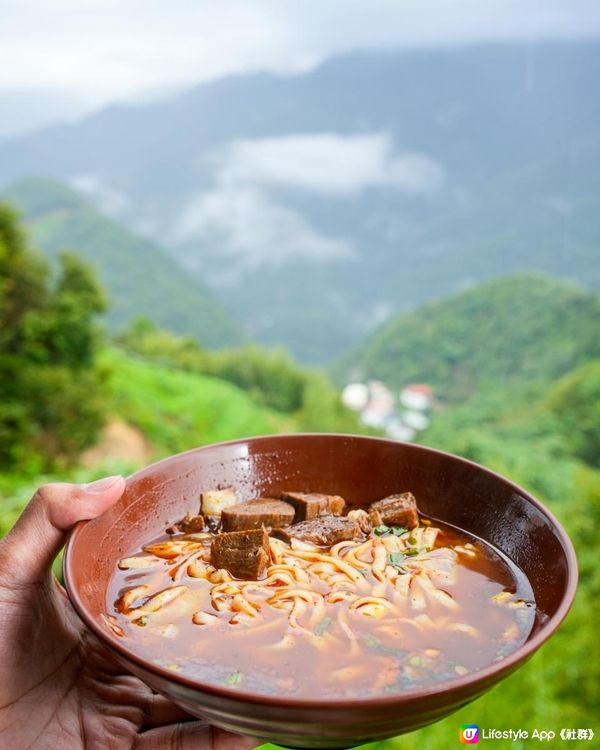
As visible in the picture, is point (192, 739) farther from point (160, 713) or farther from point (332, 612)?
point (332, 612)

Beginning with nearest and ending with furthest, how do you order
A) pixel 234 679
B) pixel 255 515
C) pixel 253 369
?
pixel 234 679 < pixel 255 515 < pixel 253 369

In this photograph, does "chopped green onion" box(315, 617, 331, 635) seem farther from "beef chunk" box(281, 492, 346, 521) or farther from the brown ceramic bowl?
"beef chunk" box(281, 492, 346, 521)

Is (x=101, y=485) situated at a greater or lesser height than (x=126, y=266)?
greater

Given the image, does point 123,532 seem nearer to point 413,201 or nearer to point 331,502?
point 331,502

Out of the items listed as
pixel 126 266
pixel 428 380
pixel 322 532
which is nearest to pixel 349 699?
pixel 322 532

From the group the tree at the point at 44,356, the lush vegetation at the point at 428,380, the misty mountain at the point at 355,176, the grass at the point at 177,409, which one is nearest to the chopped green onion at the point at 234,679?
the lush vegetation at the point at 428,380

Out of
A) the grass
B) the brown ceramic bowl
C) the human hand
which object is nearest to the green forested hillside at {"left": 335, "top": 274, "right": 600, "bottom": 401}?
the grass

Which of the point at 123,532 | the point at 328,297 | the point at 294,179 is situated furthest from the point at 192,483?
the point at 294,179

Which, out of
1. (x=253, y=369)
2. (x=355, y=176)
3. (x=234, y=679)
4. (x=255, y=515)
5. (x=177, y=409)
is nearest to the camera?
(x=234, y=679)
